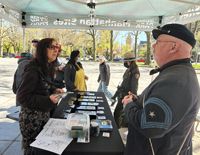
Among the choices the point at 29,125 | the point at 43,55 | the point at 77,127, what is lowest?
the point at 29,125

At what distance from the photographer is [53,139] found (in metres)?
1.36

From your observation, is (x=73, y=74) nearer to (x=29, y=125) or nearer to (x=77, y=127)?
(x=29, y=125)

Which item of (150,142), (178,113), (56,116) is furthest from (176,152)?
(56,116)

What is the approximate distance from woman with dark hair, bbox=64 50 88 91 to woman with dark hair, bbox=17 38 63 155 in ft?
5.41

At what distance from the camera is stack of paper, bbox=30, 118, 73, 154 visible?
1.25m

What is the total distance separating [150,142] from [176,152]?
0.20 metres

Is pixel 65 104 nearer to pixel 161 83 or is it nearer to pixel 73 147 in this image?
pixel 73 147

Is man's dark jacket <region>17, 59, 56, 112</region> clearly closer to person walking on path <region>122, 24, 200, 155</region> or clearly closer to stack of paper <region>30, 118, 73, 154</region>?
stack of paper <region>30, 118, 73, 154</region>

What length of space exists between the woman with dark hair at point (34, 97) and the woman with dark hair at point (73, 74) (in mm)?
1649

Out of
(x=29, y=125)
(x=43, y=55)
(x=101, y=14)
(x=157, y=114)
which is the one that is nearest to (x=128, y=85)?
(x=43, y=55)

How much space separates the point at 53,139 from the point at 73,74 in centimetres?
233

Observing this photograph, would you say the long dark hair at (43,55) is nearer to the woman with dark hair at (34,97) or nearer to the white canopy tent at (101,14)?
the woman with dark hair at (34,97)

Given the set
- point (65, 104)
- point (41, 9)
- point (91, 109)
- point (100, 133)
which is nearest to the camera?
point (100, 133)

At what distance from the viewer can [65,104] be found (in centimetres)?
234
